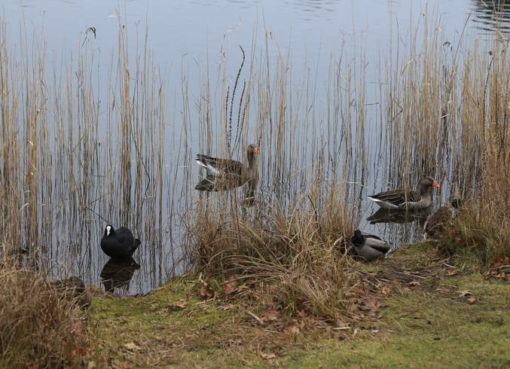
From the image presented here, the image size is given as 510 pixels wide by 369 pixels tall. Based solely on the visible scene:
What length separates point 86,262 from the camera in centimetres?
787

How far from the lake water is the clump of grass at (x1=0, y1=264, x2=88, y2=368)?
799 mm

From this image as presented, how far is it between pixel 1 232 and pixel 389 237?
14.3 ft

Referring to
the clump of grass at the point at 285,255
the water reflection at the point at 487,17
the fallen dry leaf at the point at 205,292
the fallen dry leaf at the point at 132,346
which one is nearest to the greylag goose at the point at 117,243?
the clump of grass at the point at 285,255

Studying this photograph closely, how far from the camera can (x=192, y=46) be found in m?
14.7

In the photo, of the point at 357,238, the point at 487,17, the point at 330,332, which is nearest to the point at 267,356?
the point at 330,332

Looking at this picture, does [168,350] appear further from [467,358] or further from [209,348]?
[467,358]

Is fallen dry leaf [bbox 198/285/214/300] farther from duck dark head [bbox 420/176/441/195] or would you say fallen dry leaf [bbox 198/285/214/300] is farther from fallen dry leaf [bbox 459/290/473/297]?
duck dark head [bbox 420/176/441/195]

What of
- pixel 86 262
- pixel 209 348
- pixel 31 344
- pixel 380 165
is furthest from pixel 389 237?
pixel 31 344

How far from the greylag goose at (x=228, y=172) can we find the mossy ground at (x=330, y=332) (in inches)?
49.1

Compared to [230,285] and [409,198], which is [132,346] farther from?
[409,198]

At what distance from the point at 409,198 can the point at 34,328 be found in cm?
629

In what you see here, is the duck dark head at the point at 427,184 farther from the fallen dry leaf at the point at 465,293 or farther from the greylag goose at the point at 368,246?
the fallen dry leaf at the point at 465,293

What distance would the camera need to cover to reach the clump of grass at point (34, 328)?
3951mm

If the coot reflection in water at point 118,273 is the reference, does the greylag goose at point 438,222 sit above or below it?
above
